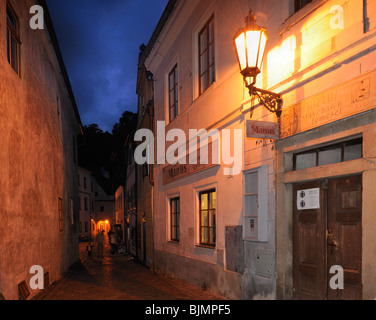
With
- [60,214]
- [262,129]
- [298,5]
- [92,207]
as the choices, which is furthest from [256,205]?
[92,207]

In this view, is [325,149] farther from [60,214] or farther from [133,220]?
A: [133,220]

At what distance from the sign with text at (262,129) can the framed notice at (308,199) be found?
1.03 metres

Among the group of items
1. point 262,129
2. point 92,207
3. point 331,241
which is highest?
point 262,129

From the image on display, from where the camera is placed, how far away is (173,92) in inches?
505

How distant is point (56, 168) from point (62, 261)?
3.42 m

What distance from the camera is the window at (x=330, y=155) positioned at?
5.09m

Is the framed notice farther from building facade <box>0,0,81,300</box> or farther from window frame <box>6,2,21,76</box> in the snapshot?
window frame <box>6,2,21,76</box>

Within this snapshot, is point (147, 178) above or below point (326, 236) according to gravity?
above

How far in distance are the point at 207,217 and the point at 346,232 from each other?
16.5 ft

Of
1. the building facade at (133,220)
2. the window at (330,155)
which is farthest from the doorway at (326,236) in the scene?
the building facade at (133,220)

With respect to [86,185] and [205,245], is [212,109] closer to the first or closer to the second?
[205,245]

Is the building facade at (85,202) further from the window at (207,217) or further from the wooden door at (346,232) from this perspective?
the wooden door at (346,232)

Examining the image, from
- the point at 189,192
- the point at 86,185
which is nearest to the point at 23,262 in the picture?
the point at 189,192

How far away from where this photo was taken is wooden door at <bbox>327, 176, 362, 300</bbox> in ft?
16.0
